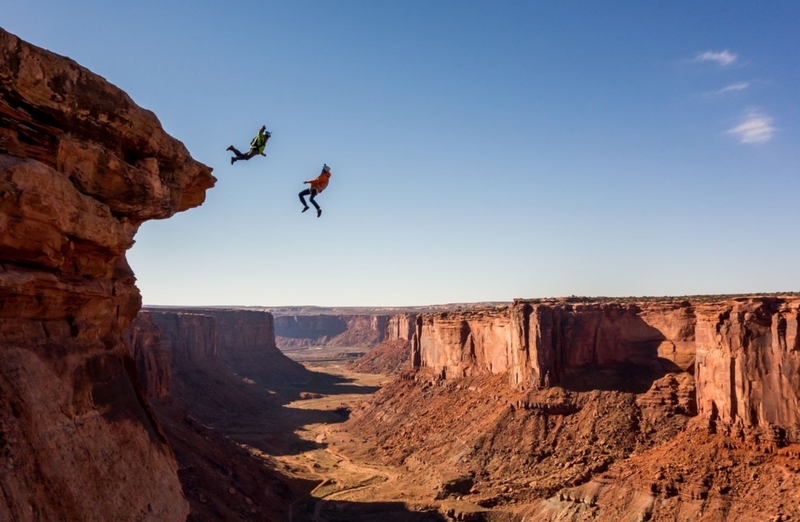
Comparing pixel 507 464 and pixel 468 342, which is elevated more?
pixel 468 342

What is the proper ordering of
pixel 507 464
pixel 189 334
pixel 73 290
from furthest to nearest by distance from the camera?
pixel 189 334, pixel 507 464, pixel 73 290

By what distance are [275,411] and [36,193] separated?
72.8 metres

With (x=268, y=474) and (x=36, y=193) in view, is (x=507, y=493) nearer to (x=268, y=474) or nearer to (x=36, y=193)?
(x=268, y=474)

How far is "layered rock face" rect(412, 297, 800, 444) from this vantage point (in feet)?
106

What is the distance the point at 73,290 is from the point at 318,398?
275 ft

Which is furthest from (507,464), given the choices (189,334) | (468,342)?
(189,334)

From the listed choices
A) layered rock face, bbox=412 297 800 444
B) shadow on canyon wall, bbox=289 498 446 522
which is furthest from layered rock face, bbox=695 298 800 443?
shadow on canyon wall, bbox=289 498 446 522

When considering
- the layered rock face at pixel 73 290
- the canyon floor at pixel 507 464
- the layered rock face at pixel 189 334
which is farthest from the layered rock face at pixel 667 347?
the layered rock face at pixel 189 334

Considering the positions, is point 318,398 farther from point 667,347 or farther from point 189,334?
point 667,347

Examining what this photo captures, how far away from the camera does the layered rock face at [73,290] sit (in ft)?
30.1

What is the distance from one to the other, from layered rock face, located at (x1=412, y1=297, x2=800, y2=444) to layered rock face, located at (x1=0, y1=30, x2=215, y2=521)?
31.5 metres

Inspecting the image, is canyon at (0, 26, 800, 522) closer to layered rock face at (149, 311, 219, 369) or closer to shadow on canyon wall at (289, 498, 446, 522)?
shadow on canyon wall at (289, 498, 446, 522)

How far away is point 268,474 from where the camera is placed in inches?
1673

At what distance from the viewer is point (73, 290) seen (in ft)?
35.6
